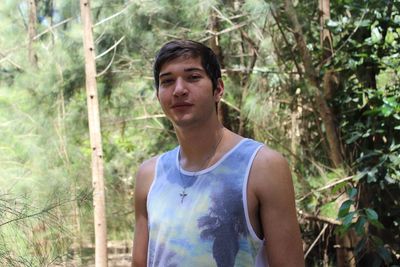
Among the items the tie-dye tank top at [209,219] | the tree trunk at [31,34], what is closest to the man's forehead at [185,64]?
the tie-dye tank top at [209,219]

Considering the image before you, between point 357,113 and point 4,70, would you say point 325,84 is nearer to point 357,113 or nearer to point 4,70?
point 357,113

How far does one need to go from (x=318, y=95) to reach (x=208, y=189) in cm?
217

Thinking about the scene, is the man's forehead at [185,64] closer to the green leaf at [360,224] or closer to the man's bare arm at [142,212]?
the man's bare arm at [142,212]

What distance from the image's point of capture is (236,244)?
65 centimetres

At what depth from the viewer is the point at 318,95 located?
2752 millimetres

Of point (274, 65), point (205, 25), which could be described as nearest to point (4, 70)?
point (205, 25)

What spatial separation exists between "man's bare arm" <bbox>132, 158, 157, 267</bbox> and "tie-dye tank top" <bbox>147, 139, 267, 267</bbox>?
0.06 m

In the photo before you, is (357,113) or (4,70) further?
(4,70)

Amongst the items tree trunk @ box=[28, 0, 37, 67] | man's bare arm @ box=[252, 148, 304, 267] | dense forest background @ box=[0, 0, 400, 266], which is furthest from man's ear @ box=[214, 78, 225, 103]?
tree trunk @ box=[28, 0, 37, 67]

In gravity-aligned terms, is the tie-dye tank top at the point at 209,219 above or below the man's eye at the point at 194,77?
below

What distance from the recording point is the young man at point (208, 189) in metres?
0.65

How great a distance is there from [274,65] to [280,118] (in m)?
0.32

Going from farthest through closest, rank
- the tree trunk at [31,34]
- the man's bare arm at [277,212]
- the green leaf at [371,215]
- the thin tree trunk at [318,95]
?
the tree trunk at [31,34] < the thin tree trunk at [318,95] < the green leaf at [371,215] < the man's bare arm at [277,212]

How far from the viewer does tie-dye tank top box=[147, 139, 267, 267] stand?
2.13ft
